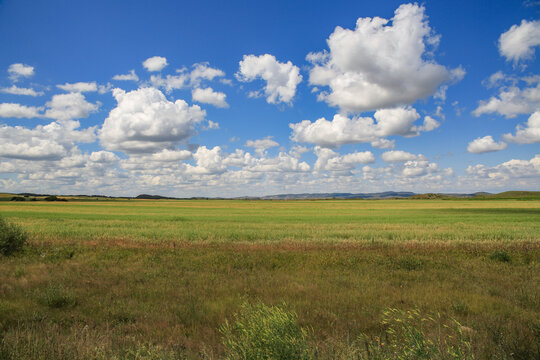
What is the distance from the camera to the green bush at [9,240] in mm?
15430

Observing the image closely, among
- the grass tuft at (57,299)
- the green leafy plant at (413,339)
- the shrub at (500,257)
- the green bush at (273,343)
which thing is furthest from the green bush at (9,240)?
the shrub at (500,257)

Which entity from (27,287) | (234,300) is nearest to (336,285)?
(234,300)

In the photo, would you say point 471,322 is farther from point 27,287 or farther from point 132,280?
point 27,287

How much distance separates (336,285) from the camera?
10141 millimetres

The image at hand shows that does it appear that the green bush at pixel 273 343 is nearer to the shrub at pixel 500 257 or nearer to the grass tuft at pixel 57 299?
the grass tuft at pixel 57 299

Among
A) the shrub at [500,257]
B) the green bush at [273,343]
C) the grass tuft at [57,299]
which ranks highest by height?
the green bush at [273,343]

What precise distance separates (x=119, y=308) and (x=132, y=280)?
3034 millimetres

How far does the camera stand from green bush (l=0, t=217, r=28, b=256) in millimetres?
15430

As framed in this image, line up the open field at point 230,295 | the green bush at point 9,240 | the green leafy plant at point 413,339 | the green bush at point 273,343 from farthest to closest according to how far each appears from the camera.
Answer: the green bush at point 9,240 → the open field at point 230,295 → the green leafy plant at point 413,339 → the green bush at point 273,343

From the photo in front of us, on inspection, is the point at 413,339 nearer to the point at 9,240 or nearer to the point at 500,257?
the point at 500,257

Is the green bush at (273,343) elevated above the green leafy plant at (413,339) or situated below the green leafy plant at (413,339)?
above

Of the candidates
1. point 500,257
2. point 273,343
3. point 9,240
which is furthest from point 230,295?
point 9,240

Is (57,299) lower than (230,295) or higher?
higher

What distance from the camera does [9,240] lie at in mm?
15977
